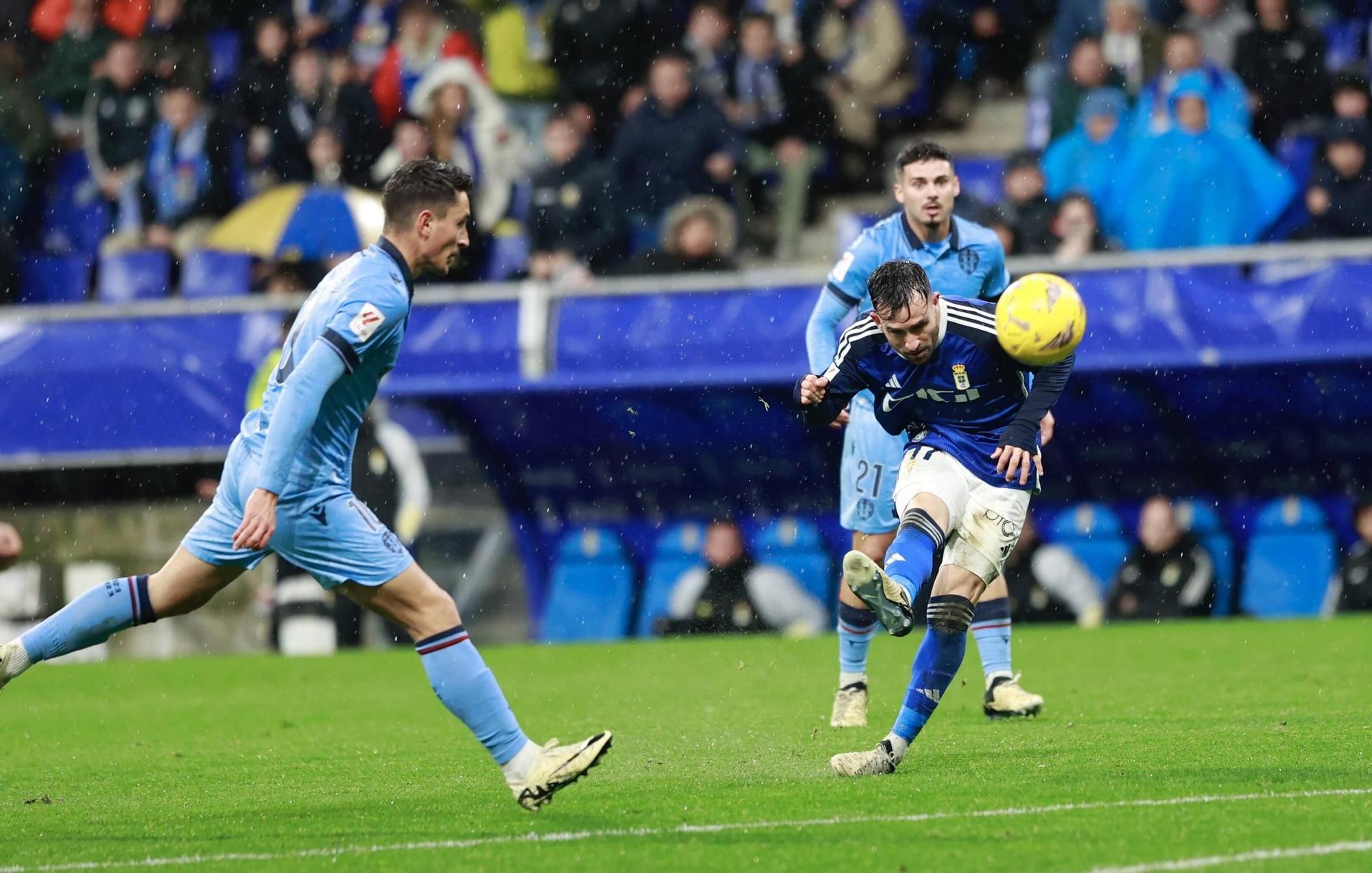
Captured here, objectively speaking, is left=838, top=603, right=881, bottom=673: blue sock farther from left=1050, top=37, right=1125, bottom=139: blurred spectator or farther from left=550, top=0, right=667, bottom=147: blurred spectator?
left=550, top=0, right=667, bottom=147: blurred spectator

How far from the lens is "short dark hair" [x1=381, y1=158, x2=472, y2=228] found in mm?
6555

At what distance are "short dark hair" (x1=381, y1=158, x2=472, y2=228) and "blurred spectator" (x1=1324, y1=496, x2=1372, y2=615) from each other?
9.76m

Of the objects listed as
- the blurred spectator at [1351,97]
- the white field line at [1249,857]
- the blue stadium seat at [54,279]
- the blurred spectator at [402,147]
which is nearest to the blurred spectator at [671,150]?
the blurred spectator at [402,147]

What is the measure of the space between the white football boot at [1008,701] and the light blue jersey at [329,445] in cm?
357

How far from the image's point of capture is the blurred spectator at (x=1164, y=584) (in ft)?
48.9

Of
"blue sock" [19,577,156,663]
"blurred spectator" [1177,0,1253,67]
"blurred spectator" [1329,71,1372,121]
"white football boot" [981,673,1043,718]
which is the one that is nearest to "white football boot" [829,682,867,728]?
"white football boot" [981,673,1043,718]

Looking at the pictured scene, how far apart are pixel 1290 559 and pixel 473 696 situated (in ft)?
32.2

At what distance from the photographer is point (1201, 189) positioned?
16.0 metres

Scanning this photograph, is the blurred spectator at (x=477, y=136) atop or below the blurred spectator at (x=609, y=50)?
below

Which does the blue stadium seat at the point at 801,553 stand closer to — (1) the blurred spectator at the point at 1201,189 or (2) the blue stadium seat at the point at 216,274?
(1) the blurred spectator at the point at 1201,189

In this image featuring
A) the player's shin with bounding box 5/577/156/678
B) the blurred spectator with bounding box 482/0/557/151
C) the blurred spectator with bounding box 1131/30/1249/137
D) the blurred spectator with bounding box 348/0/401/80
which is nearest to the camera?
the player's shin with bounding box 5/577/156/678

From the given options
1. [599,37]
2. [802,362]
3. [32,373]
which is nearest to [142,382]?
[32,373]

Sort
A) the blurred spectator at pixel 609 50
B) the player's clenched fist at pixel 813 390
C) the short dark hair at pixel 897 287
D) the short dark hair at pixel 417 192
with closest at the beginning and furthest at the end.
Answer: the short dark hair at pixel 417 192
the short dark hair at pixel 897 287
the player's clenched fist at pixel 813 390
the blurred spectator at pixel 609 50

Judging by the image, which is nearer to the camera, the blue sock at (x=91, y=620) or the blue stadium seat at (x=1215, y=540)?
the blue sock at (x=91, y=620)
